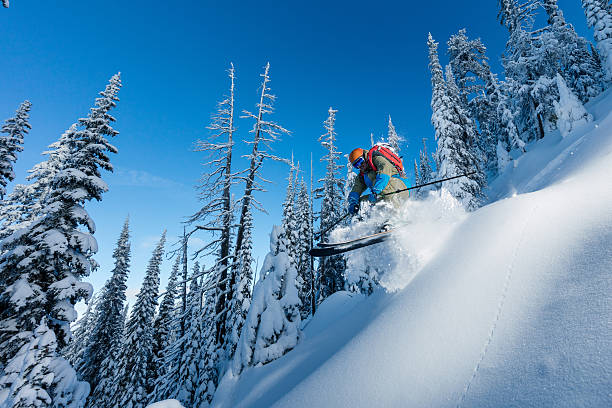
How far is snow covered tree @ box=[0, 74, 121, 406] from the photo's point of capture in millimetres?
8797

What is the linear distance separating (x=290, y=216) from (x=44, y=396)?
14907mm

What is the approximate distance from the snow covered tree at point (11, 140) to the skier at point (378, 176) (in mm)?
21758

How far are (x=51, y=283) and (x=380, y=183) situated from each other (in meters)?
12.7

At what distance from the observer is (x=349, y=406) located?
Result: 2654 mm

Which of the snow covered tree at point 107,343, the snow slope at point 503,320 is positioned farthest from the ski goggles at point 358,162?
the snow covered tree at point 107,343

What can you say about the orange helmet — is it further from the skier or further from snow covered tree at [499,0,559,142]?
snow covered tree at [499,0,559,142]

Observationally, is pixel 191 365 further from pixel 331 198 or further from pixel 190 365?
pixel 331 198

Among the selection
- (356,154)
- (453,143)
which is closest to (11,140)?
(356,154)

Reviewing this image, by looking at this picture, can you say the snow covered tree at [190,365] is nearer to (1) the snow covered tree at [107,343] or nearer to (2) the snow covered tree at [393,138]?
(1) the snow covered tree at [107,343]

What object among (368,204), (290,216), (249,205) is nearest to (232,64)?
(249,205)

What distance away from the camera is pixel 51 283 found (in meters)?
10.1

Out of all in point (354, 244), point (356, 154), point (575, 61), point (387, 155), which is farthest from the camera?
point (575, 61)

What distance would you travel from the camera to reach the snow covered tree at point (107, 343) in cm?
2400

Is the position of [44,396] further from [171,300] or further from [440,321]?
[171,300]
